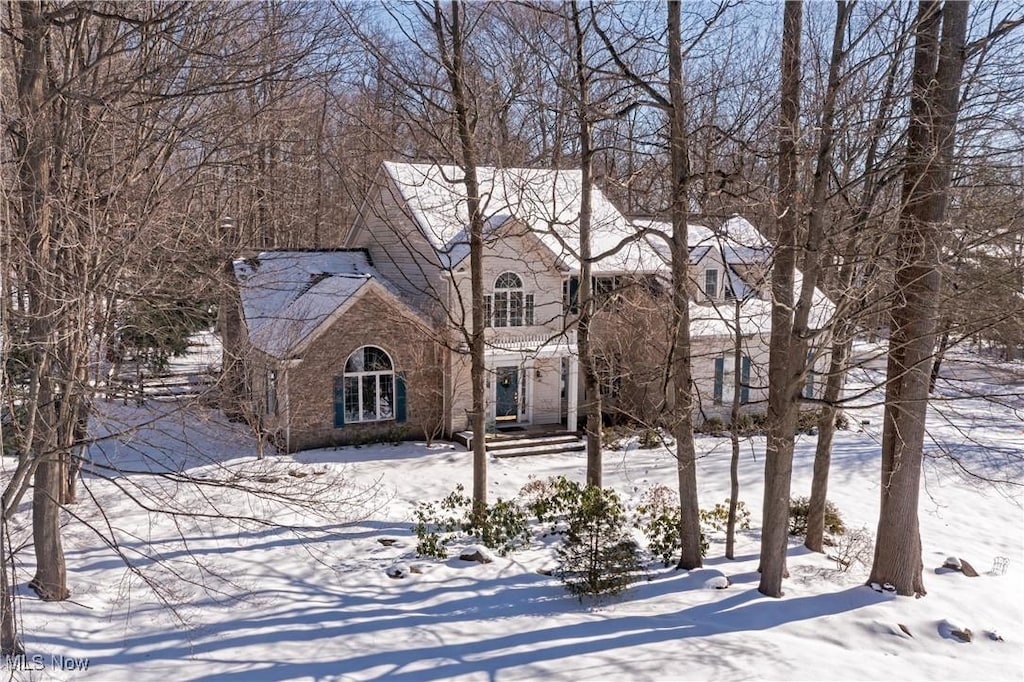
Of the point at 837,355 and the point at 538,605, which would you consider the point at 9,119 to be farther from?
the point at 837,355

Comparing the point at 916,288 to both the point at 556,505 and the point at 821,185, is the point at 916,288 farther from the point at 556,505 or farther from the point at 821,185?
the point at 556,505

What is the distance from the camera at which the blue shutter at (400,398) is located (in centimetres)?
1850

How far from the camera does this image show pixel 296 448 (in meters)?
17.4

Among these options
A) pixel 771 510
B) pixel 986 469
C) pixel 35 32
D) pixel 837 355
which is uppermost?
pixel 35 32

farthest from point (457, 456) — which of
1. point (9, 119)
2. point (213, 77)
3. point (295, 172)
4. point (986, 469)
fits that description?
point (986, 469)

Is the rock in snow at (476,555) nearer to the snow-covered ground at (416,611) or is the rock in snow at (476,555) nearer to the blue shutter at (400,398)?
the snow-covered ground at (416,611)

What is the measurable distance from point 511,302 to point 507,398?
254 cm

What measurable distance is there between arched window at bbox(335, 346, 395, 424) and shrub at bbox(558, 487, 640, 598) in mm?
9563

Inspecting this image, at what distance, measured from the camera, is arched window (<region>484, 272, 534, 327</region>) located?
1953 centimetres

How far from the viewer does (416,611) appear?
8.75 meters

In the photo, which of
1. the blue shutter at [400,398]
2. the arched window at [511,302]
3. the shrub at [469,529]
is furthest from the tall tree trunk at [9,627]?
the arched window at [511,302]

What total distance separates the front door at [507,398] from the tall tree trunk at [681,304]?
9.81 m

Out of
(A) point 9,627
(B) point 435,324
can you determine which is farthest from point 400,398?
(A) point 9,627

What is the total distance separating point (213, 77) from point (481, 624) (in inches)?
323
